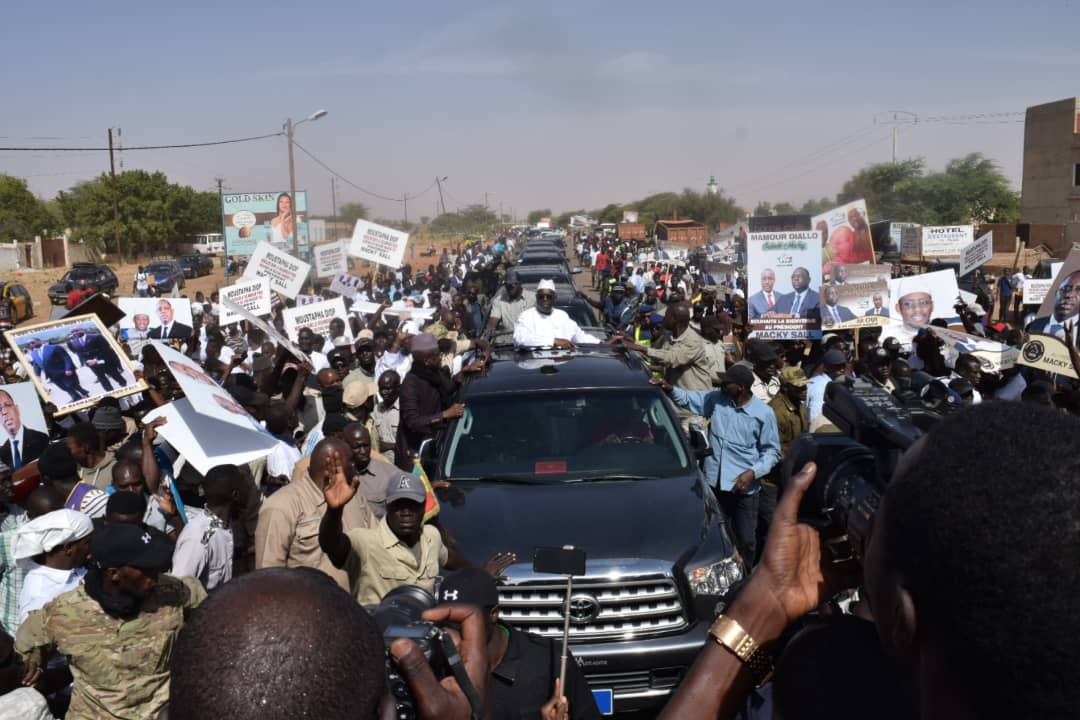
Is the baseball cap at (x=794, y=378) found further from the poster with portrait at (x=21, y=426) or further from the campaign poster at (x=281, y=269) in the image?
the campaign poster at (x=281, y=269)

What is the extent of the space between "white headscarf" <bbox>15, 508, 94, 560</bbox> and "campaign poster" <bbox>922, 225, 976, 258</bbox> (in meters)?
24.8

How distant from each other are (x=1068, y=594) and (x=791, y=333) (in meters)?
10.4

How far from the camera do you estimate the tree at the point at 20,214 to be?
65375 millimetres

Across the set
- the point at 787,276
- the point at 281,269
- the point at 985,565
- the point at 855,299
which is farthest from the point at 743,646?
the point at 281,269

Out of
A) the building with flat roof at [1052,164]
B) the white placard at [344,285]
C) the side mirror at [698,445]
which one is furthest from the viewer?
the building with flat roof at [1052,164]

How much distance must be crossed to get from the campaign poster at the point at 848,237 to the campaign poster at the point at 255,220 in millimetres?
23878

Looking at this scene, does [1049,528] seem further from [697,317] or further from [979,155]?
[979,155]

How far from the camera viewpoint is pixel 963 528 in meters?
1.00

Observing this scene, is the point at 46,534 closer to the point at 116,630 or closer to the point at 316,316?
the point at 116,630

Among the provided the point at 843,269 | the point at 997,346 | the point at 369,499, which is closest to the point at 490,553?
the point at 369,499

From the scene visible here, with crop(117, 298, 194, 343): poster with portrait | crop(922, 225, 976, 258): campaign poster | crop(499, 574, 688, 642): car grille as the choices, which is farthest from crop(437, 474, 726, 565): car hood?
crop(922, 225, 976, 258): campaign poster

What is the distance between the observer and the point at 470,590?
265 centimetres

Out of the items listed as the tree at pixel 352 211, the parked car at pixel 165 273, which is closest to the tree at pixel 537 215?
the tree at pixel 352 211

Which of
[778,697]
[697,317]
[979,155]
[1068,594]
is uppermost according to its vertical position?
[979,155]
